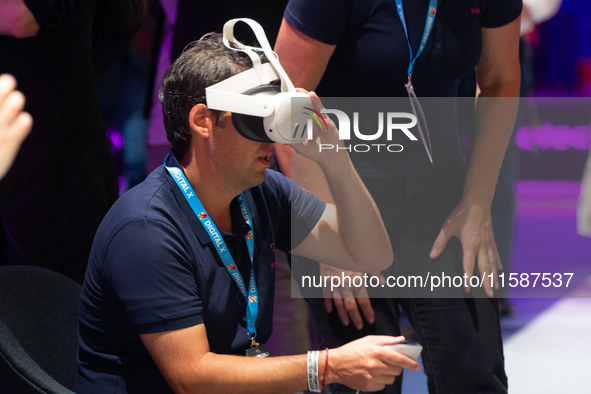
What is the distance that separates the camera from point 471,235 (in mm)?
1718

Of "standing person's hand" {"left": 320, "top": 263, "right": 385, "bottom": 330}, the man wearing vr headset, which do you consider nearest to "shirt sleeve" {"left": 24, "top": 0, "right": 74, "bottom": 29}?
the man wearing vr headset

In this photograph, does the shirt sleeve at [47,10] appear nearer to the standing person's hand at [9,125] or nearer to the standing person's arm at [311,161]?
the standing person's arm at [311,161]

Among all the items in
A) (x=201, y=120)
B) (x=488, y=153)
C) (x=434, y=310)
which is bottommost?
(x=434, y=310)

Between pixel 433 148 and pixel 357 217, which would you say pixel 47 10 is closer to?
pixel 357 217

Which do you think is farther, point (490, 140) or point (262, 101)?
point (490, 140)

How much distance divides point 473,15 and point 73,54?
1.23m

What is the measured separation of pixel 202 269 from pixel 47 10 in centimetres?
Answer: 99

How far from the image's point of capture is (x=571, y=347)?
285 centimetres

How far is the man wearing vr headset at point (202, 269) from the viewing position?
3.95ft

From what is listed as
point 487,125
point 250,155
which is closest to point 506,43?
point 487,125

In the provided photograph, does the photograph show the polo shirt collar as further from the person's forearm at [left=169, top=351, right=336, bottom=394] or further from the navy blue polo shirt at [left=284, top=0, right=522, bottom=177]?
the navy blue polo shirt at [left=284, top=0, right=522, bottom=177]

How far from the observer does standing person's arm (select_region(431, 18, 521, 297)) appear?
5.64 ft

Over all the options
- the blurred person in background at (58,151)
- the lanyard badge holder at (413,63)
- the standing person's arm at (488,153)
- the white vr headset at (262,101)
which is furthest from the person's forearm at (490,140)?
the blurred person in background at (58,151)

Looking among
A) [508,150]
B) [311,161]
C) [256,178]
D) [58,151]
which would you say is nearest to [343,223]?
[311,161]
